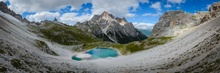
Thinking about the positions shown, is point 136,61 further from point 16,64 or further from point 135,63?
point 16,64

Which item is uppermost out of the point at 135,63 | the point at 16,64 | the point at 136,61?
the point at 136,61

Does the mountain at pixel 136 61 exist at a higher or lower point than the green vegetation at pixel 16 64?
higher

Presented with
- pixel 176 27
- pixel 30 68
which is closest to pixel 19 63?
pixel 30 68

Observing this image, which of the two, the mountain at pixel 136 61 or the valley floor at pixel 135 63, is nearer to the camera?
the mountain at pixel 136 61

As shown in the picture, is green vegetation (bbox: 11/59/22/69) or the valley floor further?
the valley floor

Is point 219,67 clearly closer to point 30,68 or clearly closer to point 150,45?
point 30,68

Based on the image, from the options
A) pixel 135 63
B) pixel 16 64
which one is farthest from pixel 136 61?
pixel 16 64

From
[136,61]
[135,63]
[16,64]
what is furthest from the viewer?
[136,61]

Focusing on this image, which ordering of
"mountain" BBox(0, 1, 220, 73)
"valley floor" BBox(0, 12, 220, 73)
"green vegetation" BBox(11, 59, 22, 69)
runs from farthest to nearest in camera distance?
"valley floor" BBox(0, 12, 220, 73) < "mountain" BBox(0, 1, 220, 73) < "green vegetation" BBox(11, 59, 22, 69)

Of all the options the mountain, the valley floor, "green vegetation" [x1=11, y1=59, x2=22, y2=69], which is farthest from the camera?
the valley floor

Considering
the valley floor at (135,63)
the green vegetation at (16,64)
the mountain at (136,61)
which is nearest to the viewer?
the green vegetation at (16,64)

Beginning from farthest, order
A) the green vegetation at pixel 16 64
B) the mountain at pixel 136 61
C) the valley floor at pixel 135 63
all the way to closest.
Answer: the valley floor at pixel 135 63
the mountain at pixel 136 61
the green vegetation at pixel 16 64

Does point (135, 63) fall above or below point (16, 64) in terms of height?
above
